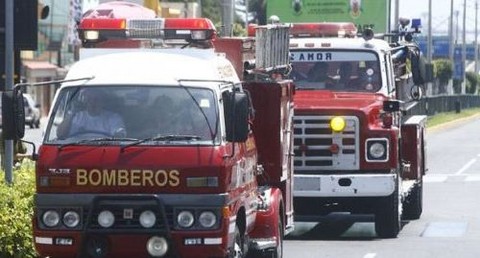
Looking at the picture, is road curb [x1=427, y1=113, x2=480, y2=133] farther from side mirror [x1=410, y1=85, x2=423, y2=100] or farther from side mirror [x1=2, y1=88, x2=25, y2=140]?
side mirror [x1=2, y1=88, x2=25, y2=140]

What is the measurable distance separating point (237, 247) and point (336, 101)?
6.26 meters

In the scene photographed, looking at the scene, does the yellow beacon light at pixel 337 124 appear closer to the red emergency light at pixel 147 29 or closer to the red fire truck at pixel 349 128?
the red fire truck at pixel 349 128

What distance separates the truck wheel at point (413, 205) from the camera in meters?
21.4

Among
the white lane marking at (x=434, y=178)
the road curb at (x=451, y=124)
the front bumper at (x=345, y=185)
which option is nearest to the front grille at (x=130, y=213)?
the front bumper at (x=345, y=185)

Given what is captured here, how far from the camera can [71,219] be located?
37.8 ft

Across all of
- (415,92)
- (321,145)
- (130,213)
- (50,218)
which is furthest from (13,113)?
(415,92)

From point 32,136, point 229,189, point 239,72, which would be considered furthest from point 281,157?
point 32,136

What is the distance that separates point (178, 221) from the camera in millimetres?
11453

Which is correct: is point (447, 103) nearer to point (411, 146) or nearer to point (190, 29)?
point (411, 146)

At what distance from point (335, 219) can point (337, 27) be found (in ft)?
10.4

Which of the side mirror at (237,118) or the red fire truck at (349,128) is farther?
the red fire truck at (349,128)

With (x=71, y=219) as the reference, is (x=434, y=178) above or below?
below

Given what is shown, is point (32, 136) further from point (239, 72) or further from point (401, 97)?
point (239, 72)

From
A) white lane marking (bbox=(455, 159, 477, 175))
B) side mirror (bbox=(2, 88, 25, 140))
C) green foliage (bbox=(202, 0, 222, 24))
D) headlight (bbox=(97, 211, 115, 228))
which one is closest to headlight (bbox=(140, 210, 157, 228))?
headlight (bbox=(97, 211, 115, 228))
